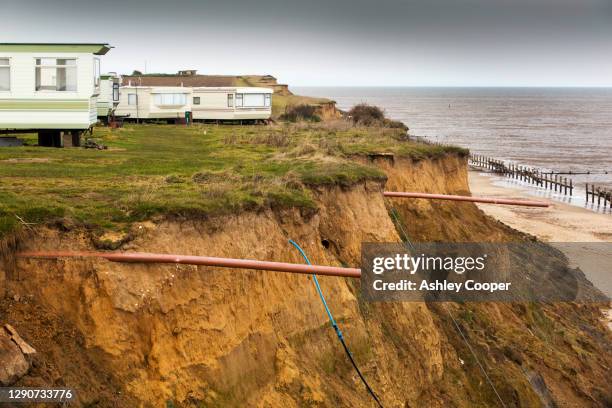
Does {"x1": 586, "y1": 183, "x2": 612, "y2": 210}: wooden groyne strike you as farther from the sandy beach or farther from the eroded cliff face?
the eroded cliff face

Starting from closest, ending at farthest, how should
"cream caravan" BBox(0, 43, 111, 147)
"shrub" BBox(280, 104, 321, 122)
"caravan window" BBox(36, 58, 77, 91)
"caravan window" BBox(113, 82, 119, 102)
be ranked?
"cream caravan" BBox(0, 43, 111, 147), "caravan window" BBox(36, 58, 77, 91), "caravan window" BBox(113, 82, 119, 102), "shrub" BBox(280, 104, 321, 122)

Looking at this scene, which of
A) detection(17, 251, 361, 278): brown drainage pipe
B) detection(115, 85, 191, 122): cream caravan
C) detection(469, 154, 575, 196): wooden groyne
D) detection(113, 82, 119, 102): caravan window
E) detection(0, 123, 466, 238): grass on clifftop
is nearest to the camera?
detection(17, 251, 361, 278): brown drainage pipe

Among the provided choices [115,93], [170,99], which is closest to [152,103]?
[170,99]

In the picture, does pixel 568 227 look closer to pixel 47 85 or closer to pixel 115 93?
pixel 115 93

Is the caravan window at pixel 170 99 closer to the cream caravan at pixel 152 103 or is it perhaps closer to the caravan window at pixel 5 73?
the cream caravan at pixel 152 103

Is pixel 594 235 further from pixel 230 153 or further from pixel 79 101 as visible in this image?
pixel 79 101

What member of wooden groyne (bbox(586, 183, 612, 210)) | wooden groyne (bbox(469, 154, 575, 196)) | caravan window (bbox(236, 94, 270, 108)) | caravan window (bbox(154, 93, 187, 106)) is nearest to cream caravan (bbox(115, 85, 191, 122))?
caravan window (bbox(154, 93, 187, 106))
